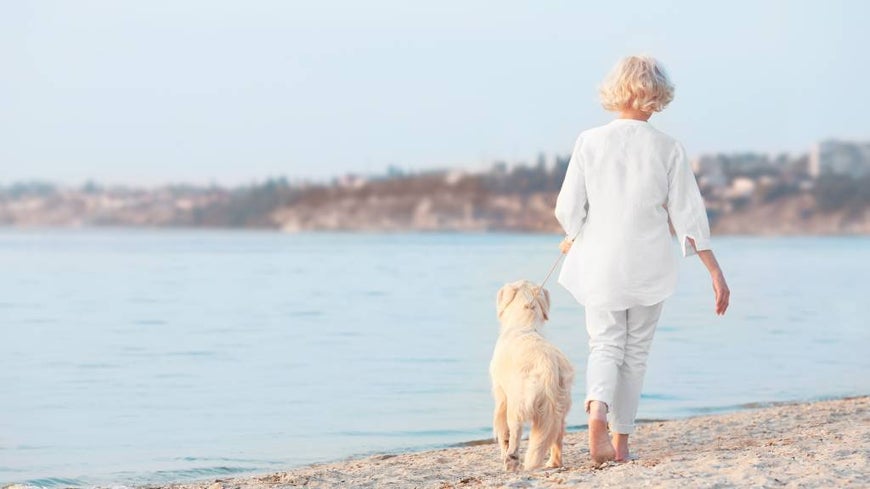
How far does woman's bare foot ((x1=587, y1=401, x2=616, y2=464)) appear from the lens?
5.61 m

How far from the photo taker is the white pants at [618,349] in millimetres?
5598

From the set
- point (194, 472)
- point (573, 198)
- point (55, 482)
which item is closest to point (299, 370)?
point (194, 472)

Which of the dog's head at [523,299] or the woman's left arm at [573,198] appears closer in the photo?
the woman's left arm at [573,198]

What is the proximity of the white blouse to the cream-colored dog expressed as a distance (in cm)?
40

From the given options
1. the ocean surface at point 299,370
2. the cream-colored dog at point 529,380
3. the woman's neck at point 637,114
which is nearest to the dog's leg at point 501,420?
the cream-colored dog at point 529,380

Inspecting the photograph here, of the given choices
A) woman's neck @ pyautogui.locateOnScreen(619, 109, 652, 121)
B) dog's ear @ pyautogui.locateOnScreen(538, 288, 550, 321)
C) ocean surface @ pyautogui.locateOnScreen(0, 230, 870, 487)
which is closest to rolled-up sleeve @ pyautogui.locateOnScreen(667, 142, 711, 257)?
woman's neck @ pyautogui.locateOnScreen(619, 109, 652, 121)

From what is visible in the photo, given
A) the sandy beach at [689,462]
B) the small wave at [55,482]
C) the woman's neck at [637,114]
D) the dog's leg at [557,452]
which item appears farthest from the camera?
the small wave at [55,482]

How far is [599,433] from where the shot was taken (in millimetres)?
5633

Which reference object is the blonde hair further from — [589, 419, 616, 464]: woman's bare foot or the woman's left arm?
[589, 419, 616, 464]: woman's bare foot

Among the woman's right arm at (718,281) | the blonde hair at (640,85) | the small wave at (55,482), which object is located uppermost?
the blonde hair at (640,85)

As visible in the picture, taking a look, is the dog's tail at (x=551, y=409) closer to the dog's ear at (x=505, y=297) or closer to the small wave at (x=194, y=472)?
the dog's ear at (x=505, y=297)

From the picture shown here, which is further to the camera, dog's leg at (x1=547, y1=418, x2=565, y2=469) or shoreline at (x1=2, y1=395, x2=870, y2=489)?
dog's leg at (x1=547, y1=418, x2=565, y2=469)

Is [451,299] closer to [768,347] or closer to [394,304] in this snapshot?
[394,304]

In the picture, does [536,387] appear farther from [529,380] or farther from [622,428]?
[622,428]
